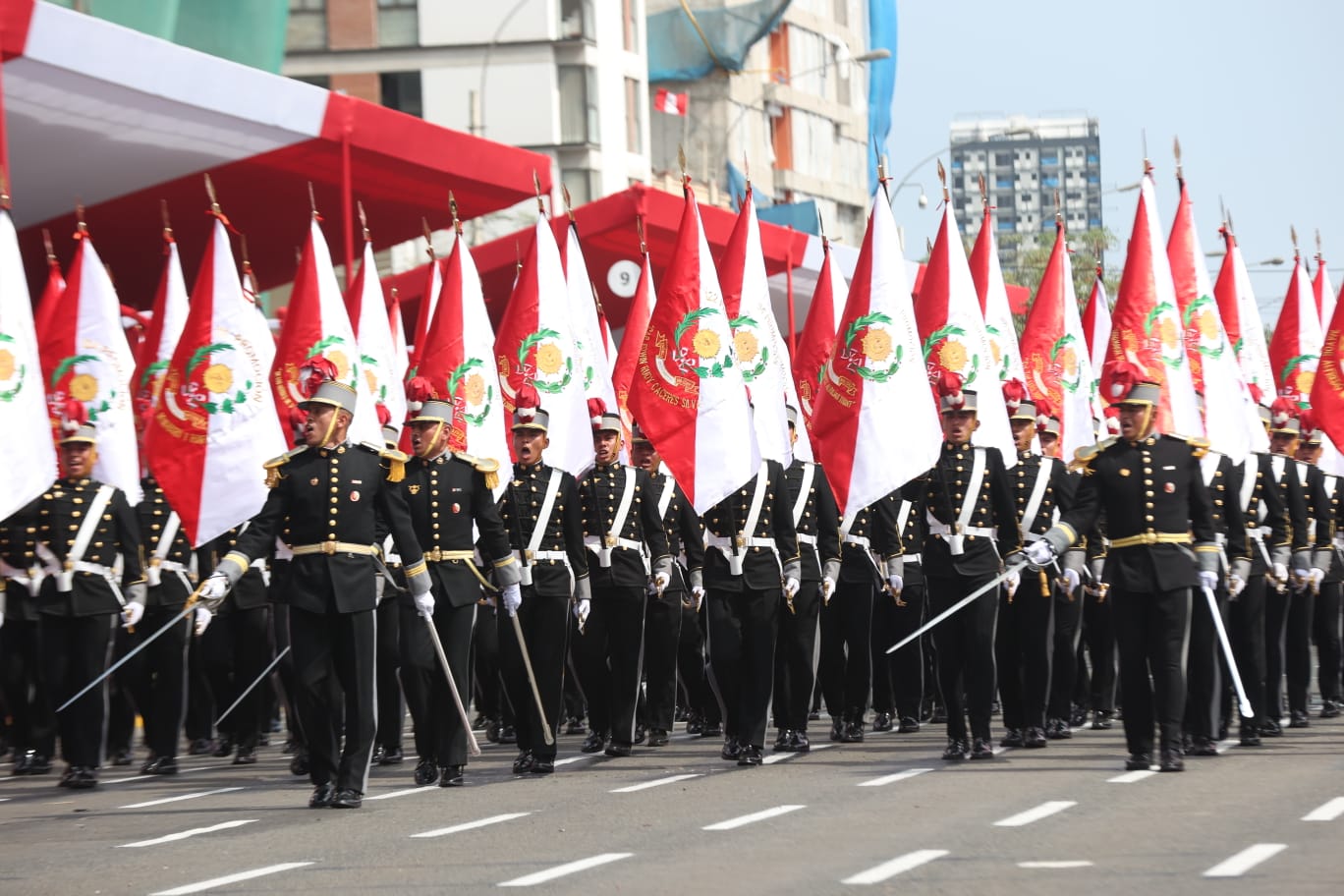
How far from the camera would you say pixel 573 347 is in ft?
57.7

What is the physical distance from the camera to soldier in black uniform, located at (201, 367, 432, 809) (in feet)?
39.0

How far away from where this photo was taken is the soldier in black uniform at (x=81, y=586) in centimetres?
1373

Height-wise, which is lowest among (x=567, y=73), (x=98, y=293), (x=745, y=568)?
(x=745, y=568)

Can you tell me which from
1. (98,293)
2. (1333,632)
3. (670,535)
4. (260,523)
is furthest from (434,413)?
(1333,632)

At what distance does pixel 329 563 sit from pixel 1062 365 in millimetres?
10308

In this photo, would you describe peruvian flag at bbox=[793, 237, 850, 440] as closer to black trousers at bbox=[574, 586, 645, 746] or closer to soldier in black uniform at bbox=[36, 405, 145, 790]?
black trousers at bbox=[574, 586, 645, 746]

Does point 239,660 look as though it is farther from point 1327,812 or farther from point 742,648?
point 1327,812

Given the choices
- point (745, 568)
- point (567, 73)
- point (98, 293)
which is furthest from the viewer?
point (567, 73)

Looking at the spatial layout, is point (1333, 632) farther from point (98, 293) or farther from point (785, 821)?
point (98, 293)

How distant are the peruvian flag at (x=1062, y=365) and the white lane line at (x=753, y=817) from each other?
9.70 meters

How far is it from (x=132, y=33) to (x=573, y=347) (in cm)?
534

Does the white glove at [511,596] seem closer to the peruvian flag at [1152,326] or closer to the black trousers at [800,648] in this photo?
the black trousers at [800,648]

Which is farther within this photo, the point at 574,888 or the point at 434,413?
the point at 434,413

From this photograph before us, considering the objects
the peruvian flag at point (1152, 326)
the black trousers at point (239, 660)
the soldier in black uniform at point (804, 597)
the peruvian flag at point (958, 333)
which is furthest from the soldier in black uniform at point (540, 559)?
the peruvian flag at point (1152, 326)
